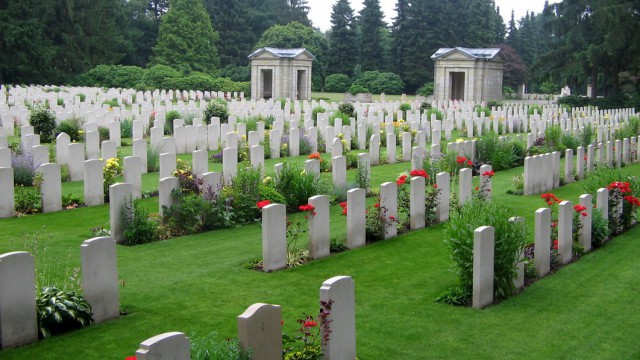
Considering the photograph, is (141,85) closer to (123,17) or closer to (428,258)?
(123,17)

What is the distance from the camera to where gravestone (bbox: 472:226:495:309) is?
718 centimetres

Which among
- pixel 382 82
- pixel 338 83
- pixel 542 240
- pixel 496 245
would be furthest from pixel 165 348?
pixel 338 83

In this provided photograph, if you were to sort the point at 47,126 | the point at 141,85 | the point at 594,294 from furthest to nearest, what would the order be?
the point at 141,85
the point at 47,126
the point at 594,294

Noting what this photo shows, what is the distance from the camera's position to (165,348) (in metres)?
4.19

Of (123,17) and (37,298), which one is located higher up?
(123,17)

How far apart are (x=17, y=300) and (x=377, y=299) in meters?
3.21

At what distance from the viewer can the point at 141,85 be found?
44812 mm

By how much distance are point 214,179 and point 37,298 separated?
4.43m

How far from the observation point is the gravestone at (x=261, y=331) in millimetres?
4809

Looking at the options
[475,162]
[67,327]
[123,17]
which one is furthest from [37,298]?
[123,17]

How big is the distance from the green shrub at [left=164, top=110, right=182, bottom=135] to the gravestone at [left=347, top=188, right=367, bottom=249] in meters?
14.0


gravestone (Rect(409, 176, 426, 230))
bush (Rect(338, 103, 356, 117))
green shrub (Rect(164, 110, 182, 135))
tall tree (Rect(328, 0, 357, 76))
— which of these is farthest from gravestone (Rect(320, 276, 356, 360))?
tall tree (Rect(328, 0, 357, 76))

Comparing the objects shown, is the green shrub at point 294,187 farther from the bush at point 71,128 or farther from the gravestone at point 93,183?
the bush at point 71,128

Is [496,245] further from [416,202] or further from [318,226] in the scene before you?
[416,202]
